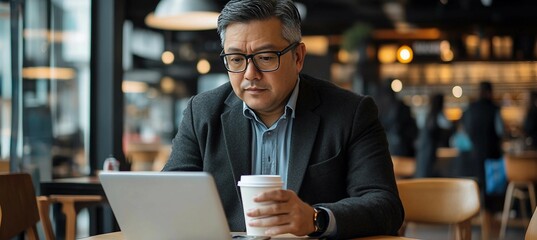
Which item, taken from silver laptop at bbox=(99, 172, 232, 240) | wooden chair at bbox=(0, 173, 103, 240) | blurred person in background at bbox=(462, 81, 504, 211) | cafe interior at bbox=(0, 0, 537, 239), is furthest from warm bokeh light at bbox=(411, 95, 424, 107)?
silver laptop at bbox=(99, 172, 232, 240)

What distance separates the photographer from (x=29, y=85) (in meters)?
5.99

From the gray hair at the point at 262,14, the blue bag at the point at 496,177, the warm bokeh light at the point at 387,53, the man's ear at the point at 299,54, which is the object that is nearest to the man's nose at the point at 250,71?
the gray hair at the point at 262,14

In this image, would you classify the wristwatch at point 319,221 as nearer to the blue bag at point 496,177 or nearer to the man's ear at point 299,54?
the man's ear at point 299,54

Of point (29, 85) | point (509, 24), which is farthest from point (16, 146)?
point (509, 24)

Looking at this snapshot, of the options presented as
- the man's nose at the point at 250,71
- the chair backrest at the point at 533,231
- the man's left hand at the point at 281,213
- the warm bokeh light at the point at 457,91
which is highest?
the man's nose at the point at 250,71

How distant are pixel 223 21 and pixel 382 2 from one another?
A: 1090 centimetres

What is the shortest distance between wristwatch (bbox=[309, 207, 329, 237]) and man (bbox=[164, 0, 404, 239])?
0.07 metres

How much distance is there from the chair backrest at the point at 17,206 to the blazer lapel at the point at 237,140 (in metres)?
0.82

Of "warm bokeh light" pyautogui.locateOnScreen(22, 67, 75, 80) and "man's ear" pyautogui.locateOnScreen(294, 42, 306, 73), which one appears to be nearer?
"man's ear" pyautogui.locateOnScreen(294, 42, 306, 73)

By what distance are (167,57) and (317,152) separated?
11607 millimetres

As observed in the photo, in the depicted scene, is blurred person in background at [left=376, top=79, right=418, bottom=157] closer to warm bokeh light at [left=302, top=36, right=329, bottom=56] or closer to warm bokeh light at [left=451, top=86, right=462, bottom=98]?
warm bokeh light at [left=451, top=86, right=462, bottom=98]

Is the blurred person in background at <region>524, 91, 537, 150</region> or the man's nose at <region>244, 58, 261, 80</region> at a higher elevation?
the man's nose at <region>244, 58, 261, 80</region>

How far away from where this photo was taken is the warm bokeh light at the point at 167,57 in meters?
13.7

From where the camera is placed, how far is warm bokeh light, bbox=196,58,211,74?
1295 centimetres
